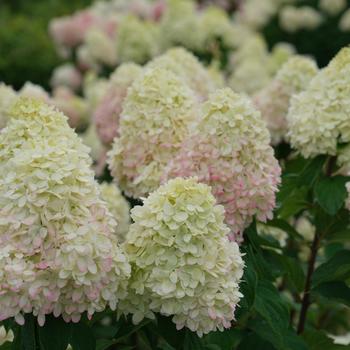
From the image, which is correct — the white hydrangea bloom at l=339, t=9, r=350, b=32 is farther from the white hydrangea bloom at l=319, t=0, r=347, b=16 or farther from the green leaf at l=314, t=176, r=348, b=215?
the green leaf at l=314, t=176, r=348, b=215

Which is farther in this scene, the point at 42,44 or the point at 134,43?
the point at 42,44

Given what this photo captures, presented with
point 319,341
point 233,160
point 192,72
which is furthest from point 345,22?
point 233,160

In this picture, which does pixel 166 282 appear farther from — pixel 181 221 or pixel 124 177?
pixel 124 177

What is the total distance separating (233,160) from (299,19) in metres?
7.50

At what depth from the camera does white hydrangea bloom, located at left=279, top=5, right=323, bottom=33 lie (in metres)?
9.34

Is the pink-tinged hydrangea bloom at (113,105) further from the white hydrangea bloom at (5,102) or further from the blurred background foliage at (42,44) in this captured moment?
the blurred background foliage at (42,44)

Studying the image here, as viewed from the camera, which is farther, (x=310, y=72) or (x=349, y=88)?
(x=310, y=72)

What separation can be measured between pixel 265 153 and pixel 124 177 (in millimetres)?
487

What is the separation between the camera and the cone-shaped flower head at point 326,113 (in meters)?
2.41

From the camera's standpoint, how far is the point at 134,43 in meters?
5.41

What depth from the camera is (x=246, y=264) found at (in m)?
2.13

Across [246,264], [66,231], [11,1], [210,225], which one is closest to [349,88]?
[246,264]

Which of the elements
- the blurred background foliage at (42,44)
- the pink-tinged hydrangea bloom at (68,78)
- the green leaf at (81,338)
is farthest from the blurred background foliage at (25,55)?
the green leaf at (81,338)

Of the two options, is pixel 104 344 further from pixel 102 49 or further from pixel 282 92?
pixel 102 49
